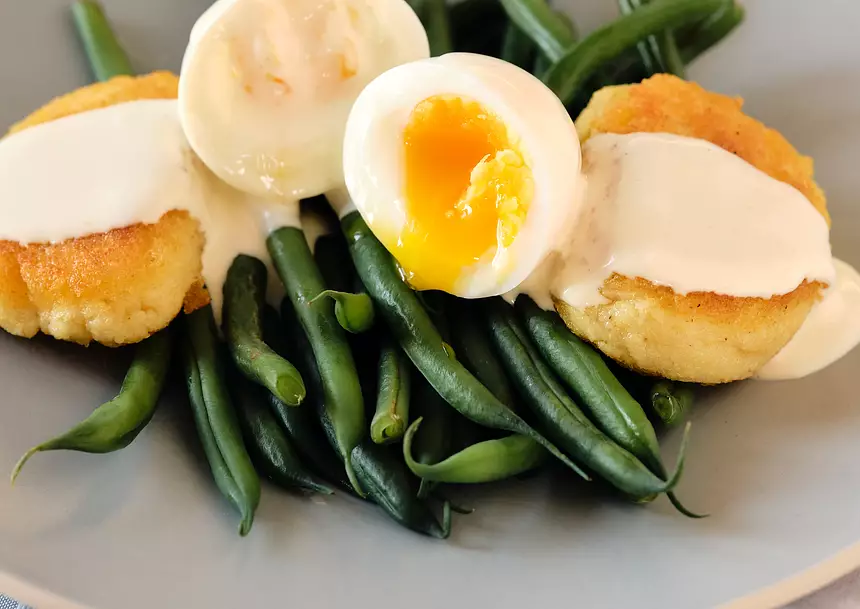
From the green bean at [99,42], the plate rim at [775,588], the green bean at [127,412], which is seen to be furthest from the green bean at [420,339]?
the green bean at [99,42]

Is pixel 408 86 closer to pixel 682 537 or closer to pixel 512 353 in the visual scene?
pixel 512 353

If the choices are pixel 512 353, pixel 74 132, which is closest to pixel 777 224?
pixel 512 353

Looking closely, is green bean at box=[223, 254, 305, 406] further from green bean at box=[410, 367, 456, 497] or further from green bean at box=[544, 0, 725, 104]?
green bean at box=[544, 0, 725, 104]

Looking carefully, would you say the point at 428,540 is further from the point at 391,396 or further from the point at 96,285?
the point at 96,285

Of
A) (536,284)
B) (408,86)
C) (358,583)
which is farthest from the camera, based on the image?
(536,284)

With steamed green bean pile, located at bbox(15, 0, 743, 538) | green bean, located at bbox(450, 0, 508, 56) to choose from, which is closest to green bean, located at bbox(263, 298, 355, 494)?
steamed green bean pile, located at bbox(15, 0, 743, 538)

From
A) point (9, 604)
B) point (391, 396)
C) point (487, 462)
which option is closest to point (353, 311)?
point (391, 396)
